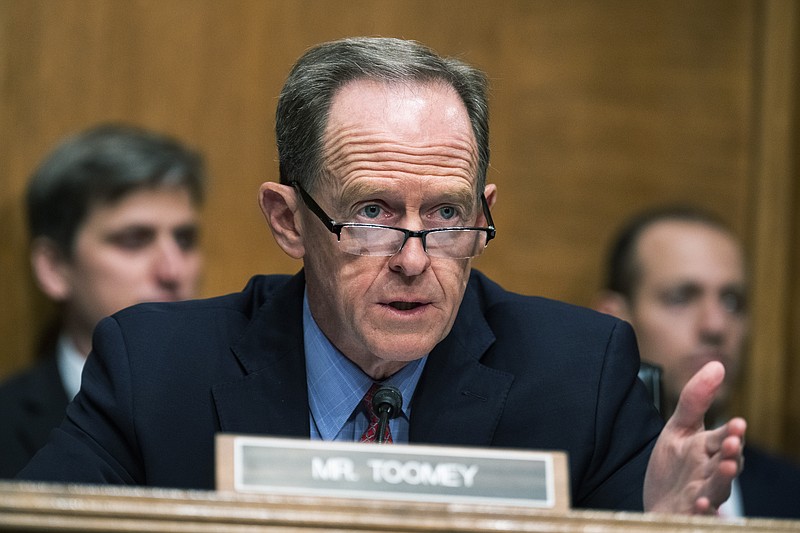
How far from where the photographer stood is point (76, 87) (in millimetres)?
3910

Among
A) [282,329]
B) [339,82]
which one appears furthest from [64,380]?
[339,82]

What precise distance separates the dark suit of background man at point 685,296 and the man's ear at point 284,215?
6.33 ft

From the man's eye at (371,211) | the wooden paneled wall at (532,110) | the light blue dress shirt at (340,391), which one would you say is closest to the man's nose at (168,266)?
the wooden paneled wall at (532,110)

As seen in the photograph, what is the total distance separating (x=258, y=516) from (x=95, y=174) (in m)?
2.62

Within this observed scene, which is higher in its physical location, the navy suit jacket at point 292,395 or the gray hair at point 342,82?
the gray hair at point 342,82

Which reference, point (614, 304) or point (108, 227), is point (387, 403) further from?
point (614, 304)

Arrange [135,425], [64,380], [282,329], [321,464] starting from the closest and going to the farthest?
[321,464] → [135,425] → [282,329] → [64,380]

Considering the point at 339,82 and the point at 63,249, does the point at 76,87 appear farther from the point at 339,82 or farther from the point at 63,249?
the point at 339,82

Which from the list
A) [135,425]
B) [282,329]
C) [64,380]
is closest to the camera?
[135,425]

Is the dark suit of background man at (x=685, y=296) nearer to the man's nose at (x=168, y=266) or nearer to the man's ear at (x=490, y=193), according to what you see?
the man's nose at (x=168, y=266)

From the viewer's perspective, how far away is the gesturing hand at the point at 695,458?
1.72 m

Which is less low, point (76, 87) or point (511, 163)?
point (76, 87)

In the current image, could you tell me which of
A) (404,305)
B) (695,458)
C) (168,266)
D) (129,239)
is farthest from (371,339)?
(129,239)

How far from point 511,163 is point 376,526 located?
9.51ft
